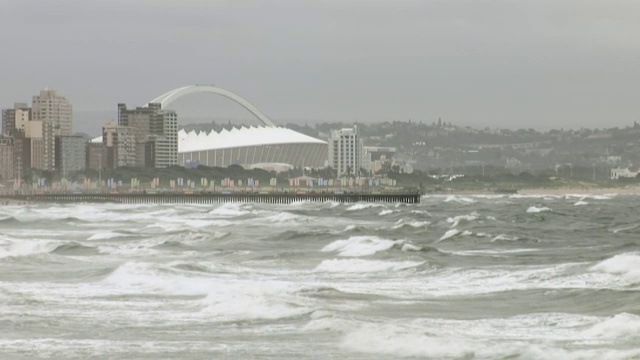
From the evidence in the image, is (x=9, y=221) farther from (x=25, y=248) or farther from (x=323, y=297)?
(x=323, y=297)

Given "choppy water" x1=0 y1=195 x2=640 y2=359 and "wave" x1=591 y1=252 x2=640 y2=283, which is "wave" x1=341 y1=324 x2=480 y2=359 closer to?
"choppy water" x1=0 y1=195 x2=640 y2=359

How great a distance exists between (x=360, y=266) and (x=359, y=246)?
8789mm

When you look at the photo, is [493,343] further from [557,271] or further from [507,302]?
[557,271]

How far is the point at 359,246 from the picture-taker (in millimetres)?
60625

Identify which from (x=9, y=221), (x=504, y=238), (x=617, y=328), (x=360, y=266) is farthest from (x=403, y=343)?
(x=9, y=221)

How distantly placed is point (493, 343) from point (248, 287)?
1372 centimetres

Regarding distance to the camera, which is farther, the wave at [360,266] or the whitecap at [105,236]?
the whitecap at [105,236]

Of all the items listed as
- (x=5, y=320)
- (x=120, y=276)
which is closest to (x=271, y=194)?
(x=120, y=276)

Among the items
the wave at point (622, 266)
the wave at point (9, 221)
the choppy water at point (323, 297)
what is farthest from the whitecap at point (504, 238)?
the wave at point (9, 221)

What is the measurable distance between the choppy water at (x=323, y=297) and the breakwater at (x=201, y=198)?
90.1 metres

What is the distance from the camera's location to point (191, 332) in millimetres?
32344

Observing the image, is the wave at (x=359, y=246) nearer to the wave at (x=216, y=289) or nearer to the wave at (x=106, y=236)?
the wave at (x=216, y=289)

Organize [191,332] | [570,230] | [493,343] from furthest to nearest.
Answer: [570,230] → [191,332] → [493,343]

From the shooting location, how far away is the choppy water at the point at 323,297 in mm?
29500
